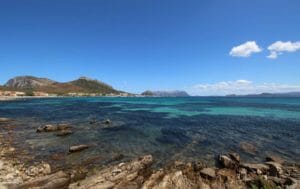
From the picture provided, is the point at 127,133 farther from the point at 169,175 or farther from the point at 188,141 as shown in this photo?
the point at 169,175

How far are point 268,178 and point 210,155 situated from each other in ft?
22.8

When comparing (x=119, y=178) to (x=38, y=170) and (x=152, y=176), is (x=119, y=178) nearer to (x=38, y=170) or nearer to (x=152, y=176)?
(x=152, y=176)

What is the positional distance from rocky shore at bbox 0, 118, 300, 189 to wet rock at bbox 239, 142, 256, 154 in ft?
14.3

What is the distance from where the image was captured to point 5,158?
1916cm

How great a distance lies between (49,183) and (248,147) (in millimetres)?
21216

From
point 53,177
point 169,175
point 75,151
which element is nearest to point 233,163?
point 169,175

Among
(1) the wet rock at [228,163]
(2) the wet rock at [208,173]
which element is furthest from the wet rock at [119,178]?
(1) the wet rock at [228,163]

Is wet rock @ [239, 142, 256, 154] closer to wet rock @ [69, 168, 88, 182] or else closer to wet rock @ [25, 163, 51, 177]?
wet rock @ [69, 168, 88, 182]

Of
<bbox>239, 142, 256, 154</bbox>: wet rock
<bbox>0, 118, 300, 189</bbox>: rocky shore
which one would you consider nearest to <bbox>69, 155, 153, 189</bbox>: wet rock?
<bbox>0, 118, 300, 189</bbox>: rocky shore

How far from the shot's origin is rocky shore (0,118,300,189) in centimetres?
1306

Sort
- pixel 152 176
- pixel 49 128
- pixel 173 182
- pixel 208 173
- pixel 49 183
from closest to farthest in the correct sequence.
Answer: pixel 49 183 → pixel 173 182 → pixel 152 176 → pixel 208 173 → pixel 49 128

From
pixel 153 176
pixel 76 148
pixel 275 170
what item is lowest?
pixel 153 176

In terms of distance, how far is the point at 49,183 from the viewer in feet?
42.5

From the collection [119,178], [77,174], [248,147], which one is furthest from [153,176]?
[248,147]
